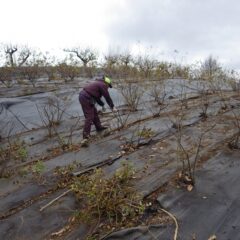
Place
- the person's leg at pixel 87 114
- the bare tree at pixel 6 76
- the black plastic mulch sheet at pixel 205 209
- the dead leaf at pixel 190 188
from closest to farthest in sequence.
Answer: the black plastic mulch sheet at pixel 205 209 < the dead leaf at pixel 190 188 < the person's leg at pixel 87 114 < the bare tree at pixel 6 76

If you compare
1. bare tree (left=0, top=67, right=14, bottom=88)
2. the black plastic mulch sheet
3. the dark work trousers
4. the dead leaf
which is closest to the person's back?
the dark work trousers

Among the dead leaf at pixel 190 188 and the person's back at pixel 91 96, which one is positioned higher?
the person's back at pixel 91 96

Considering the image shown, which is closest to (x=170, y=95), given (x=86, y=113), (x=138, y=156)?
(x=86, y=113)

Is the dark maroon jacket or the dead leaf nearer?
the dead leaf

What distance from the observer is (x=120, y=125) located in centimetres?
728

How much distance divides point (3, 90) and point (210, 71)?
23.9 ft

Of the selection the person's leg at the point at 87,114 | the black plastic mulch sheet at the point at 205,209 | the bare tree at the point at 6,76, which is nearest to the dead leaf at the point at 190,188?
the black plastic mulch sheet at the point at 205,209

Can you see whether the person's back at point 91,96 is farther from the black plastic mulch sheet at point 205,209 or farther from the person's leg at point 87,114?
the black plastic mulch sheet at point 205,209

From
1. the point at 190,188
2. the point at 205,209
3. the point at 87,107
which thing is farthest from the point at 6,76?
the point at 205,209

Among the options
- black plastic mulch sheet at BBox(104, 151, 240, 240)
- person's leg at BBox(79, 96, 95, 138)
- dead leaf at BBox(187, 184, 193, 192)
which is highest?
person's leg at BBox(79, 96, 95, 138)

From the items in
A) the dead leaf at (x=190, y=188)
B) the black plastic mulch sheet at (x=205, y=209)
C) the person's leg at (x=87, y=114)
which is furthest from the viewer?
the person's leg at (x=87, y=114)

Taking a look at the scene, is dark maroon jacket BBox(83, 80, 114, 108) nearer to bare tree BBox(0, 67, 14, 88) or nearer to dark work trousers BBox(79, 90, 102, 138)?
dark work trousers BBox(79, 90, 102, 138)

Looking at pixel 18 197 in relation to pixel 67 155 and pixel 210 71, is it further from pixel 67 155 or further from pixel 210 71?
pixel 210 71

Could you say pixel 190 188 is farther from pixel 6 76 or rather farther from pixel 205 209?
pixel 6 76
